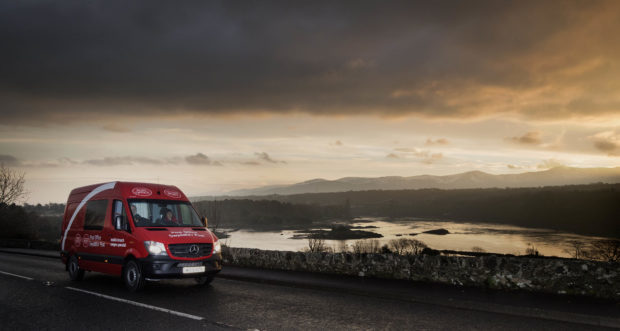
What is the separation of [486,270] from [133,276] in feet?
25.4

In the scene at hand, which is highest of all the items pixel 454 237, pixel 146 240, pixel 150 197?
pixel 150 197

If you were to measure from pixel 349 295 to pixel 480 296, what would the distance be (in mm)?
2578

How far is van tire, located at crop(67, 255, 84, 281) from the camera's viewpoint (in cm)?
1155

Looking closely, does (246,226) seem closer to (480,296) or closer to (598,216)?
(598,216)

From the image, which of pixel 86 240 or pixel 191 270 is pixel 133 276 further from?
pixel 86 240

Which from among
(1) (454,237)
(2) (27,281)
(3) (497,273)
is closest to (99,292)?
(2) (27,281)

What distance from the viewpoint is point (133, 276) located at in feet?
31.7

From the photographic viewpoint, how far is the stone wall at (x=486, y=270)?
25.3 ft

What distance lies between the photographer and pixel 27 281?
37.3 feet

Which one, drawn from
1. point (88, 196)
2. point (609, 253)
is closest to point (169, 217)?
point (88, 196)

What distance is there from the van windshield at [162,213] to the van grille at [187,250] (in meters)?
0.93

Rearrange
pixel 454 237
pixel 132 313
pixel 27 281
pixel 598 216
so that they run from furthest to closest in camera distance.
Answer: pixel 598 216 → pixel 454 237 → pixel 27 281 → pixel 132 313

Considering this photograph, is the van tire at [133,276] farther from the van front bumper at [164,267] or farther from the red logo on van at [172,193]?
the red logo on van at [172,193]

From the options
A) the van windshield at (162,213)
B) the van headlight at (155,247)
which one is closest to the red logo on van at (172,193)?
the van windshield at (162,213)
